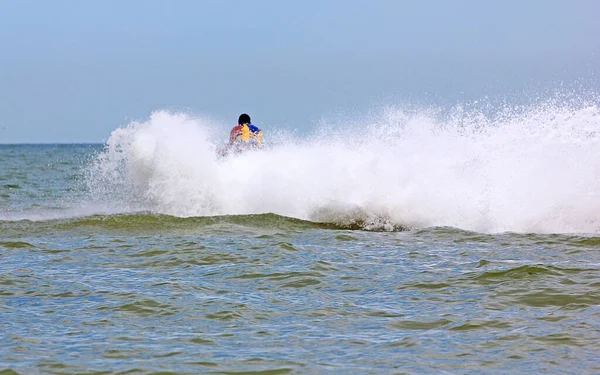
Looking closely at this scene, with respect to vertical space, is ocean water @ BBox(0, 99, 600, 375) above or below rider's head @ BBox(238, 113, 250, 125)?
below

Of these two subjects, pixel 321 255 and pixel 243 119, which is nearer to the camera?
pixel 321 255

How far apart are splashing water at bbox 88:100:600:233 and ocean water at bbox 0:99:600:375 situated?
3 cm

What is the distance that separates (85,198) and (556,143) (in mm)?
11710

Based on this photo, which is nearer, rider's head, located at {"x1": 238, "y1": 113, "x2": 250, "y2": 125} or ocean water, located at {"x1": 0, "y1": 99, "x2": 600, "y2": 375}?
ocean water, located at {"x1": 0, "y1": 99, "x2": 600, "y2": 375}

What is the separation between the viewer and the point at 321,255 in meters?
10.9

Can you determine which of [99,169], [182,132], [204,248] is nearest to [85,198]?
[99,169]

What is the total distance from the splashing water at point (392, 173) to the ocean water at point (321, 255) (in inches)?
1.3

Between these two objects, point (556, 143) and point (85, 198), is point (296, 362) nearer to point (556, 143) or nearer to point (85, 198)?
point (556, 143)

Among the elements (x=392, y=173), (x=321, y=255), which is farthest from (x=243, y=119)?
(x=321, y=255)

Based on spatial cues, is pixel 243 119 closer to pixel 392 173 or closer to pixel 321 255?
pixel 392 173

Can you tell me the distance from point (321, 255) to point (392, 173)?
4584mm

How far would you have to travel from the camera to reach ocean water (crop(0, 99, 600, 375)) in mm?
6613

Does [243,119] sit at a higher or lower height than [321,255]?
higher

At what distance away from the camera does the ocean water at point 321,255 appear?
661 centimetres
